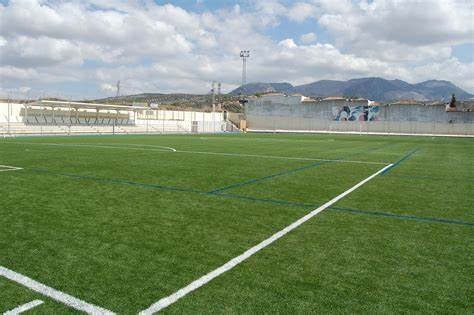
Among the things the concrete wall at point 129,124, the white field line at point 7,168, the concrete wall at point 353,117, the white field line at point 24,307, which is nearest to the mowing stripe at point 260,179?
the white field line at point 24,307

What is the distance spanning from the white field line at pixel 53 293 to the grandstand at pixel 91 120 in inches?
1622

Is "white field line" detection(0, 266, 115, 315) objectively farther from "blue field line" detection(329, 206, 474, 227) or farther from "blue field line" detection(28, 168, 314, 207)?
"blue field line" detection(329, 206, 474, 227)

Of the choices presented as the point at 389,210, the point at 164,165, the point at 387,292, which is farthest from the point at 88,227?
the point at 164,165

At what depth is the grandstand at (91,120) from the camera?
44.7m

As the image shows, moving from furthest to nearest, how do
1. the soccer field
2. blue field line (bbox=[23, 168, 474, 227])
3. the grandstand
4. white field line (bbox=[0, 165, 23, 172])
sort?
the grandstand
white field line (bbox=[0, 165, 23, 172])
blue field line (bbox=[23, 168, 474, 227])
the soccer field

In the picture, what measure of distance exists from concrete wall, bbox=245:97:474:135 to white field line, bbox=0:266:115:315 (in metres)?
72.0

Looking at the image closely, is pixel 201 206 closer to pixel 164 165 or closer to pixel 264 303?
pixel 264 303

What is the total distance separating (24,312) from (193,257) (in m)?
1.70

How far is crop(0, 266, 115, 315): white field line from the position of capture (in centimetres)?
308

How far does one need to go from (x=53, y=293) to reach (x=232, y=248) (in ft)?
6.43

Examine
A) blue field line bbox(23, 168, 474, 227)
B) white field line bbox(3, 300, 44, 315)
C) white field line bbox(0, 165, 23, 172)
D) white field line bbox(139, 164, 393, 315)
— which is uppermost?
white field line bbox(0, 165, 23, 172)

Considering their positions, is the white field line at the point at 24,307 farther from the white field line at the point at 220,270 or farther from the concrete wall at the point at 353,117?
the concrete wall at the point at 353,117

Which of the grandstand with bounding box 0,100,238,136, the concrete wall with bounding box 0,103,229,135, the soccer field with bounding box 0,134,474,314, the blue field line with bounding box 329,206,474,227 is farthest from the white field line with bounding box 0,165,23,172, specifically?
the concrete wall with bounding box 0,103,229,135

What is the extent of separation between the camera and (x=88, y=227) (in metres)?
5.31
